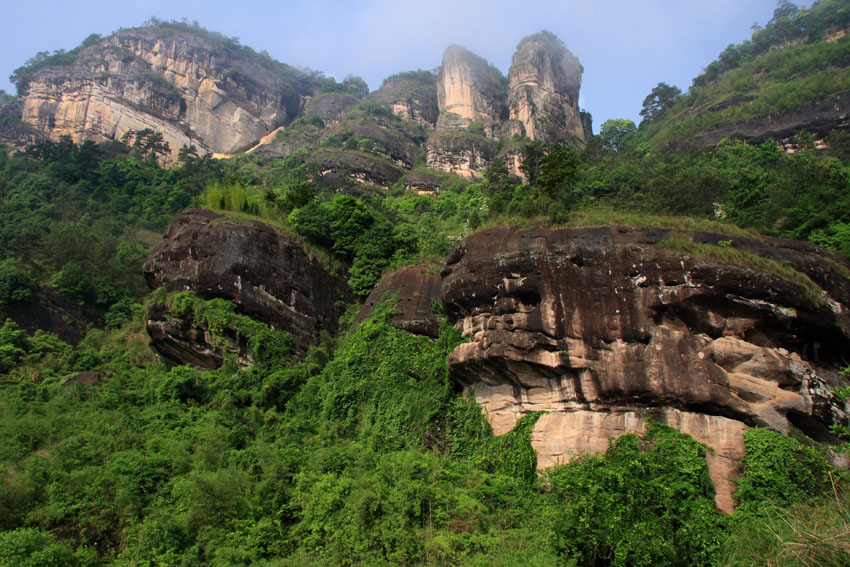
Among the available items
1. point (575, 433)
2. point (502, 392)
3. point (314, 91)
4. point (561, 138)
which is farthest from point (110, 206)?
point (314, 91)

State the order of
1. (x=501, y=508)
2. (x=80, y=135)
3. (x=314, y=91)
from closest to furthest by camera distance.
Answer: (x=501, y=508)
(x=80, y=135)
(x=314, y=91)

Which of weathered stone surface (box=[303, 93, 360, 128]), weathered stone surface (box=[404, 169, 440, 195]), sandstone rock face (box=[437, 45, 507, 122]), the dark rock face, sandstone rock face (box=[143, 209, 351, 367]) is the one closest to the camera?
sandstone rock face (box=[143, 209, 351, 367])

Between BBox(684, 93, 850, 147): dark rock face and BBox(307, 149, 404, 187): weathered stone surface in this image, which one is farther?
BBox(307, 149, 404, 187): weathered stone surface

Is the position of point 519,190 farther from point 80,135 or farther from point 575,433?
point 80,135

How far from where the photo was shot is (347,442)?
16.5 m

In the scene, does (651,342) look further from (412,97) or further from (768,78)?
(412,97)

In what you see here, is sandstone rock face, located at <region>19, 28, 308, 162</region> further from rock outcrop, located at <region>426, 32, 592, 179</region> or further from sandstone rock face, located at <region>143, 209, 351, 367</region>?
sandstone rock face, located at <region>143, 209, 351, 367</region>

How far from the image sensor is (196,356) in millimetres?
20172

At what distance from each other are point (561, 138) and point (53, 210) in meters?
39.6

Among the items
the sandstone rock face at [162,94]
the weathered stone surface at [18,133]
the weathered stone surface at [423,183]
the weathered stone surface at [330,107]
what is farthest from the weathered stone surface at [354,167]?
the weathered stone surface at [18,133]

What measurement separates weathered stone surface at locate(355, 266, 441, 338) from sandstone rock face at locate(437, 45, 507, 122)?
41.8 m

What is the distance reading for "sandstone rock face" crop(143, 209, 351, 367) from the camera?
66.6ft

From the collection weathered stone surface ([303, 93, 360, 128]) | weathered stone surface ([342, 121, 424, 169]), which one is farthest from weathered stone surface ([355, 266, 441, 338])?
weathered stone surface ([303, 93, 360, 128])

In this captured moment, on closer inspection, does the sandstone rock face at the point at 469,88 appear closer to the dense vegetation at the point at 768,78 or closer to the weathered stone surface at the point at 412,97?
the weathered stone surface at the point at 412,97
